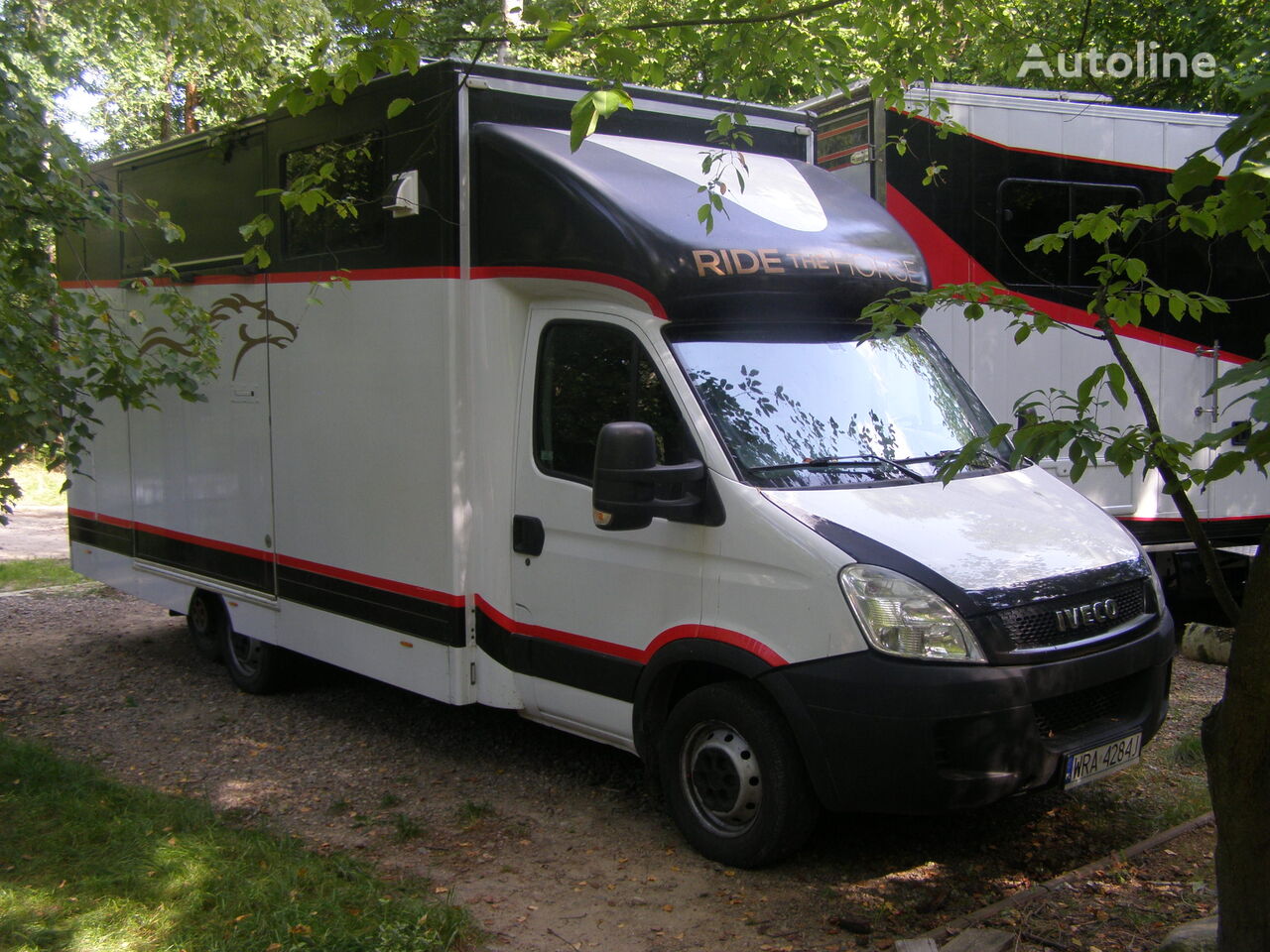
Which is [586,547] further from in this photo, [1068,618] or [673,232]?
[1068,618]

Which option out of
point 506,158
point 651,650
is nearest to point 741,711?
point 651,650

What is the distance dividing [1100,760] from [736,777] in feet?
4.30

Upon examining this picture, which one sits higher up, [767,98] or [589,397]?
[767,98]

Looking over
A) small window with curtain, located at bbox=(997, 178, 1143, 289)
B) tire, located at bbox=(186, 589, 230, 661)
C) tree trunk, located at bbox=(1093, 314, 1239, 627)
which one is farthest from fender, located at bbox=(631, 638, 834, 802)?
small window with curtain, located at bbox=(997, 178, 1143, 289)

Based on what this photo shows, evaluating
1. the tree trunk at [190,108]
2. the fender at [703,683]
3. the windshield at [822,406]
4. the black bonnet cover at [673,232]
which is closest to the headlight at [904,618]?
the fender at [703,683]

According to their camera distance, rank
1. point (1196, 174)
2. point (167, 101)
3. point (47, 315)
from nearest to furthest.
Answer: point (1196, 174)
point (47, 315)
point (167, 101)

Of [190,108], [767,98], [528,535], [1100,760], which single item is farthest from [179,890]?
[190,108]

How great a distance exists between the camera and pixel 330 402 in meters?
6.16

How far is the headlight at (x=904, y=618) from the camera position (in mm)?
4117

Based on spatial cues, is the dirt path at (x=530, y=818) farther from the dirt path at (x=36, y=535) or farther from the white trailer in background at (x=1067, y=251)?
the dirt path at (x=36, y=535)

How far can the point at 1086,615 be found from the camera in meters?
4.40

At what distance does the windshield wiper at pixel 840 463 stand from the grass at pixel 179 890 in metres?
1.94

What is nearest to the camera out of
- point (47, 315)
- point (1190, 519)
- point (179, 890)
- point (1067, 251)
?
point (1190, 519)

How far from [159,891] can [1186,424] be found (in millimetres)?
6690
